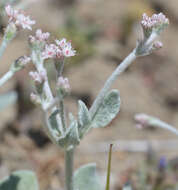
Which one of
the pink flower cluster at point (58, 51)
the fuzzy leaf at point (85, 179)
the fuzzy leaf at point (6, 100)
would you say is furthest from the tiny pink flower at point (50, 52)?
the fuzzy leaf at point (6, 100)

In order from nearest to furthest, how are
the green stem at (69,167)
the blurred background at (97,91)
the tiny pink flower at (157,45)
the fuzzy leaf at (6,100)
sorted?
1. the tiny pink flower at (157,45)
2. the green stem at (69,167)
3. the fuzzy leaf at (6,100)
4. the blurred background at (97,91)

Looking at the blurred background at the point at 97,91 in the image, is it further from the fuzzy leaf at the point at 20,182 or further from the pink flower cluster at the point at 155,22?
the pink flower cluster at the point at 155,22

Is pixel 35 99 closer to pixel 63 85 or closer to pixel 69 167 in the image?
pixel 63 85

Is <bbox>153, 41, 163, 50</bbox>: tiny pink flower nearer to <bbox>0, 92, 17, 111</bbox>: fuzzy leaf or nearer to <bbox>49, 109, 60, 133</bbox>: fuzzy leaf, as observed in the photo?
<bbox>49, 109, 60, 133</bbox>: fuzzy leaf

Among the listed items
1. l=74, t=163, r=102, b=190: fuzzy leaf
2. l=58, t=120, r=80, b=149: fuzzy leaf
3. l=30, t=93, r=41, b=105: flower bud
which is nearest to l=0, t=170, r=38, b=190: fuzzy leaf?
l=74, t=163, r=102, b=190: fuzzy leaf

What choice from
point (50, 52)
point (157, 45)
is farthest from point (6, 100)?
point (157, 45)

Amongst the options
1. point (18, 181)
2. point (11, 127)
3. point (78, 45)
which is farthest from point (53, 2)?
point (18, 181)

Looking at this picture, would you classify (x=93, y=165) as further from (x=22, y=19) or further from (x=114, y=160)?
(x=114, y=160)
